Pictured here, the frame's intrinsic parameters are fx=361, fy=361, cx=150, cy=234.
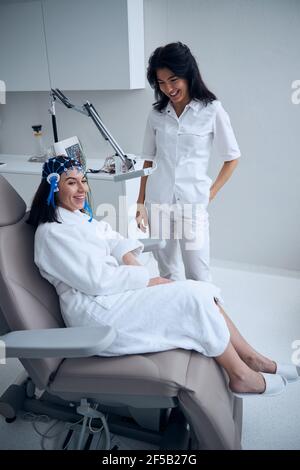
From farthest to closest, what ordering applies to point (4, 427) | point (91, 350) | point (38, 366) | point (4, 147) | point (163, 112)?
point (4, 147) < point (163, 112) < point (4, 427) < point (38, 366) < point (91, 350)

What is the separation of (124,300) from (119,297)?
0.02m

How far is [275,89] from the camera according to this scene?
7.08 feet

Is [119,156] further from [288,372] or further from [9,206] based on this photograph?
[288,372]

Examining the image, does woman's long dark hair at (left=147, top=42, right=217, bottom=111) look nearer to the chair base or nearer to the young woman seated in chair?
the young woman seated in chair

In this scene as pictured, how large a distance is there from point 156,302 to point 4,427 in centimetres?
86

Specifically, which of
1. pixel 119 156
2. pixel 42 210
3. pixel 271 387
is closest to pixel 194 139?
pixel 119 156

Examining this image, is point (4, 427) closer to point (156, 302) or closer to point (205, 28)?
point (156, 302)

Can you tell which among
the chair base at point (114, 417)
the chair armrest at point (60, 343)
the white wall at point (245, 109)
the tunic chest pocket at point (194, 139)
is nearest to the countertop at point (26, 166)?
the white wall at point (245, 109)

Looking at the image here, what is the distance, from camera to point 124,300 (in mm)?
1232

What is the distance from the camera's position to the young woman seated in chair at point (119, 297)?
1174 millimetres

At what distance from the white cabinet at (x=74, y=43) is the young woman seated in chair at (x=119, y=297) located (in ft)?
3.65

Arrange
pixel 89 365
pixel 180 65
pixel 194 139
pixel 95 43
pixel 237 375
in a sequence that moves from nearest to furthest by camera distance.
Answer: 1. pixel 89 365
2. pixel 237 375
3. pixel 180 65
4. pixel 194 139
5. pixel 95 43

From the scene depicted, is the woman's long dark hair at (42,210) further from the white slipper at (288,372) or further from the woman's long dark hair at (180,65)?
the white slipper at (288,372)
